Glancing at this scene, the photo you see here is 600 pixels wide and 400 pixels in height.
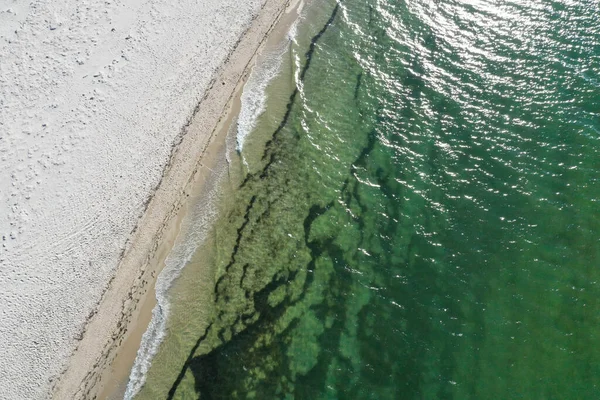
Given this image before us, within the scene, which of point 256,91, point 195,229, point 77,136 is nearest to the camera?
point 195,229

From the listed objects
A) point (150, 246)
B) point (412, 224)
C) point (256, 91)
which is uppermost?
point (256, 91)

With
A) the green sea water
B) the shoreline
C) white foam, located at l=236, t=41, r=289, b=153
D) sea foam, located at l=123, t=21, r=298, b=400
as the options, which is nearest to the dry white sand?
the shoreline

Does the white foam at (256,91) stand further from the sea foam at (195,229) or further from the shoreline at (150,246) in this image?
the shoreline at (150,246)

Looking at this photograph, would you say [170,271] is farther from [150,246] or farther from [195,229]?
[195,229]

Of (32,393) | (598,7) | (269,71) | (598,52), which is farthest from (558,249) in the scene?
(32,393)

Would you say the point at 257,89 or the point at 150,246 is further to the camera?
the point at 257,89

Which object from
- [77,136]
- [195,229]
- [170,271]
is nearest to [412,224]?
[195,229]

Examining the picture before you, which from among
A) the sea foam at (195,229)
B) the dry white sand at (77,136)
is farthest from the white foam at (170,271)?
the dry white sand at (77,136)
